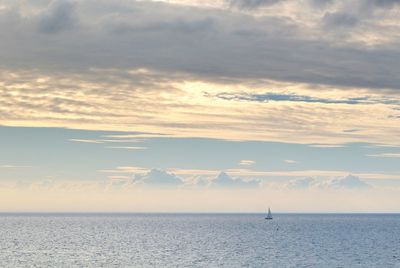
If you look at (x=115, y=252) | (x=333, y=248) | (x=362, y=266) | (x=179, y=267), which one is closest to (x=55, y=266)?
(x=179, y=267)

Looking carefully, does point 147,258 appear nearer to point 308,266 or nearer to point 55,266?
point 55,266

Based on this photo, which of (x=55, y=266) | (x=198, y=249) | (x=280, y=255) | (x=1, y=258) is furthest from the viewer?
(x=198, y=249)

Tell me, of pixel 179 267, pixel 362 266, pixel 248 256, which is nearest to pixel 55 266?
pixel 179 267

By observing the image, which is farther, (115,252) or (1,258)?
(115,252)

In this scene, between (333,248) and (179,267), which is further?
(333,248)

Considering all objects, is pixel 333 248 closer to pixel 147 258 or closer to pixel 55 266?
pixel 147 258

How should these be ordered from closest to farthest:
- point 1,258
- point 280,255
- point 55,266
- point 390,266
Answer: point 55,266 < point 390,266 < point 1,258 < point 280,255

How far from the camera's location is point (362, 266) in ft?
401

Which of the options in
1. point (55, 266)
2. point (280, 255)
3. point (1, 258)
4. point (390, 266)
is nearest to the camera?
point (55, 266)

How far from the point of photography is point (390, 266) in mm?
123500

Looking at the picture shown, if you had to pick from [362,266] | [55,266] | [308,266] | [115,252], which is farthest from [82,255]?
[362,266]

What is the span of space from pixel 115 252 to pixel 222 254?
2594 centimetres

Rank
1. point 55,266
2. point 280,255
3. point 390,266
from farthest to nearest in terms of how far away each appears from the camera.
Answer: point 280,255
point 390,266
point 55,266

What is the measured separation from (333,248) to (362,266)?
47.8 meters
